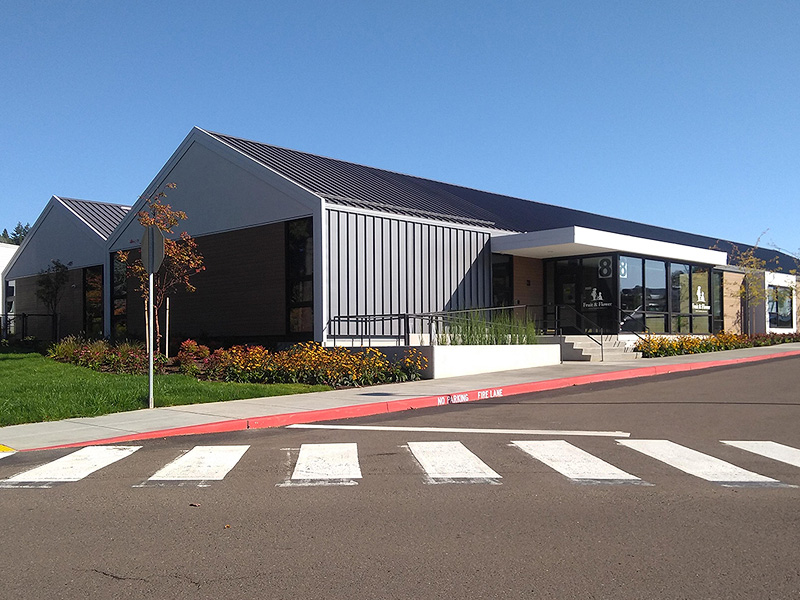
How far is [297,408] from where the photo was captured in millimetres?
12914

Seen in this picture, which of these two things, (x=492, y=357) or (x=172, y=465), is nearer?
(x=172, y=465)

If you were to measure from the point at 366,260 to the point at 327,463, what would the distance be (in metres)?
13.8

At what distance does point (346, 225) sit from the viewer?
21.5m

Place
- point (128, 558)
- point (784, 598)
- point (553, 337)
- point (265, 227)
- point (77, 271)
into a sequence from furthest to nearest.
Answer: point (77, 271) → point (553, 337) → point (265, 227) → point (128, 558) → point (784, 598)

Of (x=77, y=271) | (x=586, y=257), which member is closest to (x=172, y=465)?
(x=586, y=257)

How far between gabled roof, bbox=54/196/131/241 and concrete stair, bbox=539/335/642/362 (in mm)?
17802

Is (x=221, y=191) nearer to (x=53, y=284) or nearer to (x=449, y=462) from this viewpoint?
(x=53, y=284)

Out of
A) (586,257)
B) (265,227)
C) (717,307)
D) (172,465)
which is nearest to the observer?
(172,465)

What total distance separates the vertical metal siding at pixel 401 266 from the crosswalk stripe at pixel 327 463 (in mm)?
11659

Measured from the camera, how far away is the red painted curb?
10690mm

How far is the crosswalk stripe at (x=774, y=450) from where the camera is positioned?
8.73 meters

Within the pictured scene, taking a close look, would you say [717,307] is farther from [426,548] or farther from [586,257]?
[426,548]

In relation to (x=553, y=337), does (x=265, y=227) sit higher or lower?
higher

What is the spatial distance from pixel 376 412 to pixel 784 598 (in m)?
9.33
